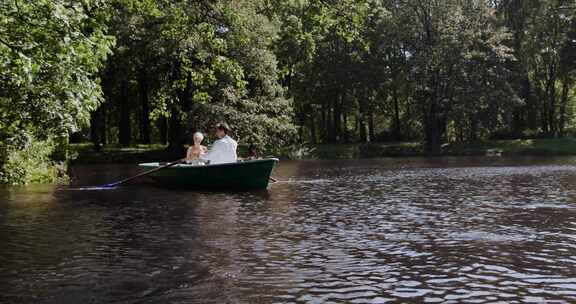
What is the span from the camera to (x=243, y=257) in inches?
378

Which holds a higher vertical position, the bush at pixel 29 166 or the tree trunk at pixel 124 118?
the tree trunk at pixel 124 118

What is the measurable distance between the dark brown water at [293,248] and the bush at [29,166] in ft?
14.8

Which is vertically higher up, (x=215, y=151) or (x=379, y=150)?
(x=215, y=151)

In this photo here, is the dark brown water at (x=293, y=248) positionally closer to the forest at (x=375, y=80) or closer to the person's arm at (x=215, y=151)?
the person's arm at (x=215, y=151)

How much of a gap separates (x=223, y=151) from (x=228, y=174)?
3.11 feet

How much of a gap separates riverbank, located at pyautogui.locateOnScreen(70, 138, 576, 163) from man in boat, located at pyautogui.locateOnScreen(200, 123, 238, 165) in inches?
1052

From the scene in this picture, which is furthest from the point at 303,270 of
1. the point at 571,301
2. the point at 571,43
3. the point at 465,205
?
the point at 571,43

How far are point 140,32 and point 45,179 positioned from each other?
65.5 feet

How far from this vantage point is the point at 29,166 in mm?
24422

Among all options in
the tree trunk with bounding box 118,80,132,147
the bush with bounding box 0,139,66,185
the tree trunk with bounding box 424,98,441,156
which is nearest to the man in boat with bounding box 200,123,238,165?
the bush with bounding box 0,139,66,185

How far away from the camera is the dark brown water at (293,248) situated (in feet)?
24.7

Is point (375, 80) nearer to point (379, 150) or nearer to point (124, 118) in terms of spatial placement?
point (379, 150)

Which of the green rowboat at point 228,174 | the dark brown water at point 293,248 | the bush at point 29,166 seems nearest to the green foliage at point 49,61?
the dark brown water at point 293,248

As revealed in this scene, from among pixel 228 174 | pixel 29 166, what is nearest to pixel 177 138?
pixel 29 166
